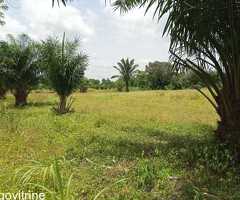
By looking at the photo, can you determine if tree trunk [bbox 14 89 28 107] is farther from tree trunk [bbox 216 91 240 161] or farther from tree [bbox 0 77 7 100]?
tree trunk [bbox 216 91 240 161]

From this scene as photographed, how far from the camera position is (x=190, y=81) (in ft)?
33.2

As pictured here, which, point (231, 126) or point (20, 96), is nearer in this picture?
point (231, 126)

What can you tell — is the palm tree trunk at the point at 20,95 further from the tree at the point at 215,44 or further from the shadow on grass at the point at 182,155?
the tree at the point at 215,44

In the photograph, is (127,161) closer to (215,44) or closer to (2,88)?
(215,44)

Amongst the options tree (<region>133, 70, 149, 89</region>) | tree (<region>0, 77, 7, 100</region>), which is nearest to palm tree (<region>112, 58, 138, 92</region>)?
tree (<region>133, 70, 149, 89</region>)

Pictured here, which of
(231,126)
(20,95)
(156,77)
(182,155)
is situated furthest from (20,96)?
(156,77)

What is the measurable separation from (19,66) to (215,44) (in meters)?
17.1

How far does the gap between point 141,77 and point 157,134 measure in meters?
52.9

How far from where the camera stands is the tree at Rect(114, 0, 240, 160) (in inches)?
254

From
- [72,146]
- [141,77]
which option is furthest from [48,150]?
[141,77]

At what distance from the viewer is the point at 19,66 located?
74.2 ft

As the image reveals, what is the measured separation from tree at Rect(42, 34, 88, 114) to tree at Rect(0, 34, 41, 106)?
5.65 m

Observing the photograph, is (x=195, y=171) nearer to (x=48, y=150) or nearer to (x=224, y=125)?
(x=224, y=125)

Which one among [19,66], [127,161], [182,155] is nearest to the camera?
[127,161]
